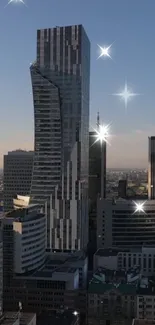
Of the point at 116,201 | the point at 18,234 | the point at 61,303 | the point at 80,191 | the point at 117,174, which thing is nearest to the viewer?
the point at 61,303

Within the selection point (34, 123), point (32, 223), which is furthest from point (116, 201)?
point (32, 223)

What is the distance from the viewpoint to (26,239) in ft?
62.5

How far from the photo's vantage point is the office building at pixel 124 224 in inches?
1017

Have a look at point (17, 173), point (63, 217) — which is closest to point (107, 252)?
point (63, 217)

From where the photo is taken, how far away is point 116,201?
26.8 metres

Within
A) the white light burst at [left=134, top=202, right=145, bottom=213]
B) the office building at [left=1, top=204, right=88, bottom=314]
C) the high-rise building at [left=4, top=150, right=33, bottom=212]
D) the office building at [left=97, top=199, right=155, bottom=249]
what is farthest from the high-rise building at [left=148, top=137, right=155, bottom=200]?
the office building at [left=1, top=204, right=88, bottom=314]

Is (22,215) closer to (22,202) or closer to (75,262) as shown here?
(75,262)

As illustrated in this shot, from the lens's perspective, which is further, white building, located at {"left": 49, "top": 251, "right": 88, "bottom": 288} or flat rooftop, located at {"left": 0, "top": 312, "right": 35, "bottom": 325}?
white building, located at {"left": 49, "top": 251, "right": 88, "bottom": 288}

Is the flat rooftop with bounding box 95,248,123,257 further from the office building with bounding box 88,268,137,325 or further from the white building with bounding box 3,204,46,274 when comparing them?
the office building with bounding box 88,268,137,325

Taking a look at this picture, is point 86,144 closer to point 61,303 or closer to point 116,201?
point 116,201

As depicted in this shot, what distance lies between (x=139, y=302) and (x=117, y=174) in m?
34.9

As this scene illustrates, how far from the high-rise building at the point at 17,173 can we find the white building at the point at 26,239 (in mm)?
16957

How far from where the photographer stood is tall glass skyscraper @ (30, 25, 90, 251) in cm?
2522

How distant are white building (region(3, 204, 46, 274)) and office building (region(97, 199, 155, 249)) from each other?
5.75 meters
